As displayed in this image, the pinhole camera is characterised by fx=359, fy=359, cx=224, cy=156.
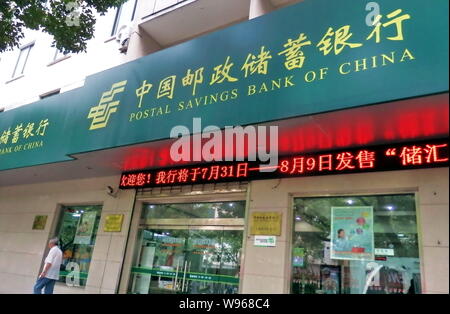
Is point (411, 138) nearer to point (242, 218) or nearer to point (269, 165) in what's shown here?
point (269, 165)

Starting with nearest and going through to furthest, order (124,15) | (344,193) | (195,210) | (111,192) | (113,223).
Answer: (344,193) < (195,210) < (113,223) < (111,192) < (124,15)

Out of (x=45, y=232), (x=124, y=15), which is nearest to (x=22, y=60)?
(x=124, y=15)

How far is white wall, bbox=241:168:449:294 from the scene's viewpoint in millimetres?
4238

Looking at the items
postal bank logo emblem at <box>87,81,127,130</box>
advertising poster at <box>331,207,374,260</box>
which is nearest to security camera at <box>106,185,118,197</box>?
postal bank logo emblem at <box>87,81,127,130</box>

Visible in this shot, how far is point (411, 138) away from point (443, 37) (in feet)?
4.47

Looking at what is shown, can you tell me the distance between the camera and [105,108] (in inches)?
252

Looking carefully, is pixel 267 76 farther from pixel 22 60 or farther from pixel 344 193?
pixel 22 60

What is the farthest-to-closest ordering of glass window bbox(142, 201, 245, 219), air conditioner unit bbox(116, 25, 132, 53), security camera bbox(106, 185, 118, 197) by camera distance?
air conditioner unit bbox(116, 25, 132, 53) < security camera bbox(106, 185, 118, 197) < glass window bbox(142, 201, 245, 219)

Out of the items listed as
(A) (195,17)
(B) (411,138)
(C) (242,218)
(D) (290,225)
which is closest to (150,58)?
(A) (195,17)

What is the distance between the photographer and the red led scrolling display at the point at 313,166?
4277mm

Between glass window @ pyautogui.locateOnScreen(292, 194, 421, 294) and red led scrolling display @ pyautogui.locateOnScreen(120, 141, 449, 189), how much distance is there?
63cm

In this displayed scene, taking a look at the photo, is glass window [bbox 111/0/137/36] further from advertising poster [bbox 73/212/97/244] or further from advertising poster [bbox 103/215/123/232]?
advertising poster [bbox 103/215/123/232]

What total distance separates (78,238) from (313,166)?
5.83 metres

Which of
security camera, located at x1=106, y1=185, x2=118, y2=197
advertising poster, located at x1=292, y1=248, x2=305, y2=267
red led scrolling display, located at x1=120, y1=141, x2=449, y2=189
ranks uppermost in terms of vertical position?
red led scrolling display, located at x1=120, y1=141, x2=449, y2=189
